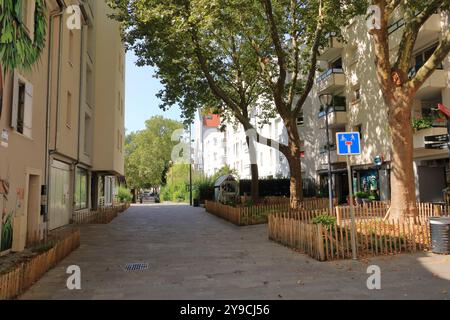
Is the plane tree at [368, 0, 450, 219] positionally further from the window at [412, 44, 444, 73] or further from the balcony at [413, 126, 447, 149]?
the window at [412, 44, 444, 73]

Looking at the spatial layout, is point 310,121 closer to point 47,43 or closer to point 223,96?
point 223,96

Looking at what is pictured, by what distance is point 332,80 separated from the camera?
93.2ft

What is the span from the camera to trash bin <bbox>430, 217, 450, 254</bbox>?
31.1ft

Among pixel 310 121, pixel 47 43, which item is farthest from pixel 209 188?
pixel 47 43

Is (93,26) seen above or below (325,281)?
above

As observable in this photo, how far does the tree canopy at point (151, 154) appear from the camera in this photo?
74.4 m

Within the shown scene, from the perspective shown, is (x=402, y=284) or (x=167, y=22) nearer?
(x=402, y=284)

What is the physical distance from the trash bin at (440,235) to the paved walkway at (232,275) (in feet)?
1.19

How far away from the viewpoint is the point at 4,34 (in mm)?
7875

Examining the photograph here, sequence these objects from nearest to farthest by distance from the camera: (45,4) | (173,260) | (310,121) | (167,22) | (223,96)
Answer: (173,260)
(45,4)
(167,22)
(223,96)
(310,121)

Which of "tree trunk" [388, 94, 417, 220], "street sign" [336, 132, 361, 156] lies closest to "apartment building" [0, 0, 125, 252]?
"street sign" [336, 132, 361, 156]

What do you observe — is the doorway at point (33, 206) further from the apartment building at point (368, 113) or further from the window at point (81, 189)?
the apartment building at point (368, 113)

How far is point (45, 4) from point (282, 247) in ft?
34.8

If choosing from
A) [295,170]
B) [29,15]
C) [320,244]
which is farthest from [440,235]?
[29,15]
